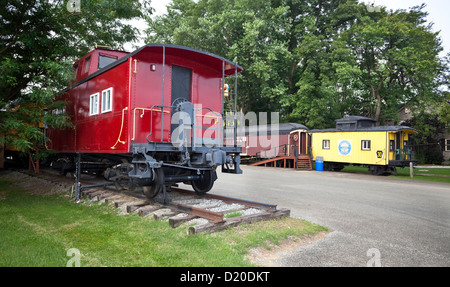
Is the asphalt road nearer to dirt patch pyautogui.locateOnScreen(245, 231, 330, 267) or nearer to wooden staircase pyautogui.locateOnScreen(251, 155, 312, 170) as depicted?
dirt patch pyautogui.locateOnScreen(245, 231, 330, 267)

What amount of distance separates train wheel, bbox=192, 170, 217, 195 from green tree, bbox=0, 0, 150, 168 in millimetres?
4172

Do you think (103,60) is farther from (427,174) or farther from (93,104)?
(427,174)

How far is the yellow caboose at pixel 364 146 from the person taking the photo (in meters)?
19.3

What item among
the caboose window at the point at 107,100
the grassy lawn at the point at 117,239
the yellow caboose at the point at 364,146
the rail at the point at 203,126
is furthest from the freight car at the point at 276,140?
the grassy lawn at the point at 117,239

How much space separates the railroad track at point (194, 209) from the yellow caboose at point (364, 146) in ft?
50.7

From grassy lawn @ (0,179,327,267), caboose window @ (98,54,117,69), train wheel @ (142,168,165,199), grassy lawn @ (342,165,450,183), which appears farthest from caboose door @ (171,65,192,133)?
grassy lawn @ (342,165,450,183)

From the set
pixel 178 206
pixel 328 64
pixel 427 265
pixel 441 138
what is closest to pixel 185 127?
pixel 178 206

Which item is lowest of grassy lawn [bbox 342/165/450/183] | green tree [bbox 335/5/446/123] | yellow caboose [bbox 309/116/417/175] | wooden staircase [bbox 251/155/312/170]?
grassy lawn [bbox 342/165/450/183]

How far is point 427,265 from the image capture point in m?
4.23

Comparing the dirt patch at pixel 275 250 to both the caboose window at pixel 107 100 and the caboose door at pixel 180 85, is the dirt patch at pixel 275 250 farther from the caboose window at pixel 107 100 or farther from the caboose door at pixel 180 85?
the caboose window at pixel 107 100

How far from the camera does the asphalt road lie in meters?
4.46

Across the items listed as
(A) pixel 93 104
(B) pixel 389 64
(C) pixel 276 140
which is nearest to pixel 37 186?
(A) pixel 93 104

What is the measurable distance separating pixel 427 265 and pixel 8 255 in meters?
5.89

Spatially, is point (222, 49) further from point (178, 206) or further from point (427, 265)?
point (427, 265)
